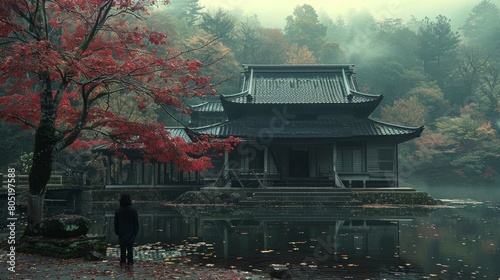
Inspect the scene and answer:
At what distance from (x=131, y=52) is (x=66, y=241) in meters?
6.83

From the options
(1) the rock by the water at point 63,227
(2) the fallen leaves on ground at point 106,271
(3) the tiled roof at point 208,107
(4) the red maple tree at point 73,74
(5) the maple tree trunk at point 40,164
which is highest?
(3) the tiled roof at point 208,107

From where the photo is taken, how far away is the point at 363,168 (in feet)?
118

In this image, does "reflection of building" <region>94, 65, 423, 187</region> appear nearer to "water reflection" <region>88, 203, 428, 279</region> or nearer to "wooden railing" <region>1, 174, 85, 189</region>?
"wooden railing" <region>1, 174, 85, 189</region>

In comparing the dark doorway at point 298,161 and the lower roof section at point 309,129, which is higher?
the lower roof section at point 309,129

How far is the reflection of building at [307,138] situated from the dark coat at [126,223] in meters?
21.8

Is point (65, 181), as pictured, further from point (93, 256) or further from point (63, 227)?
point (93, 256)

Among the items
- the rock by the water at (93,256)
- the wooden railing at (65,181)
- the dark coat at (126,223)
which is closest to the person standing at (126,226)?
the dark coat at (126,223)

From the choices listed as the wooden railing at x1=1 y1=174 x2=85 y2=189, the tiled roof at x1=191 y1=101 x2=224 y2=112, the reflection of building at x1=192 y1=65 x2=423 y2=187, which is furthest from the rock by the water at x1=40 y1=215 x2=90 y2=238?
the tiled roof at x1=191 y1=101 x2=224 y2=112

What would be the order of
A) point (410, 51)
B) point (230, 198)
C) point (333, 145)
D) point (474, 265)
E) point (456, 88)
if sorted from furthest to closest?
point (410, 51)
point (456, 88)
point (333, 145)
point (230, 198)
point (474, 265)

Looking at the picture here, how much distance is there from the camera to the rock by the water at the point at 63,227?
12.2m

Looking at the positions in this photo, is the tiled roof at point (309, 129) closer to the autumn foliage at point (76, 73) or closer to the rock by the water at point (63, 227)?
the autumn foliage at point (76, 73)

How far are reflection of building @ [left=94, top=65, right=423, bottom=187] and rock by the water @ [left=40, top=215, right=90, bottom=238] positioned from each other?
66.4ft

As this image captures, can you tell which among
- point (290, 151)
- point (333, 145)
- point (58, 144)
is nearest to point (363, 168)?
point (333, 145)

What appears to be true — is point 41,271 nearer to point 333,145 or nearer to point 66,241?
point 66,241
